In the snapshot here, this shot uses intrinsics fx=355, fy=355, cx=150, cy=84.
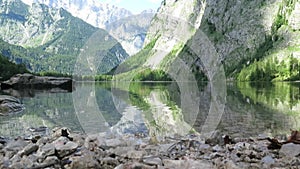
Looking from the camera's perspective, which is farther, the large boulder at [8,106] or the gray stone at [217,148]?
the large boulder at [8,106]

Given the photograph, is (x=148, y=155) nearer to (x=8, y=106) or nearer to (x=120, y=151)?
(x=120, y=151)

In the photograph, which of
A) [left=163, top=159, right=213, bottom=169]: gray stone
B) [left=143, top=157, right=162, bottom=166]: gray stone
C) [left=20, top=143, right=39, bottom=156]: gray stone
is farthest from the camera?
Result: [left=20, top=143, right=39, bottom=156]: gray stone

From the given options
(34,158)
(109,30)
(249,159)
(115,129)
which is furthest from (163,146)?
(109,30)

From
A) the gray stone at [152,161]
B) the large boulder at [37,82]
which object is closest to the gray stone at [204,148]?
the gray stone at [152,161]

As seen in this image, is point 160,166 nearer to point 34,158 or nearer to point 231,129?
point 34,158

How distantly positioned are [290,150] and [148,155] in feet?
15.3

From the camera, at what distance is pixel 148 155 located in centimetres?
1195

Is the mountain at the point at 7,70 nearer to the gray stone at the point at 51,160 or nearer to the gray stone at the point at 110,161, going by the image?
the gray stone at the point at 51,160

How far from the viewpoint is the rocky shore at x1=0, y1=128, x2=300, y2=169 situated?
1019 centimetres

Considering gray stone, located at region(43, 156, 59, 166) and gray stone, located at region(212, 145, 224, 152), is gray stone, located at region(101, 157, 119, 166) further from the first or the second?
gray stone, located at region(212, 145, 224, 152)

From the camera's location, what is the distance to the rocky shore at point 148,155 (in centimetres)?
1019

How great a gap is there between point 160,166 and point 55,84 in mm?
84705

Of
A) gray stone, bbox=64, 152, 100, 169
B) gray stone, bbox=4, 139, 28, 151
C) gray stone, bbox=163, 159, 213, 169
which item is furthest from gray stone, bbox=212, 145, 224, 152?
gray stone, bbox=4, 139, 28, 151

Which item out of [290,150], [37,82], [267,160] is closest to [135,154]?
[267,160]
